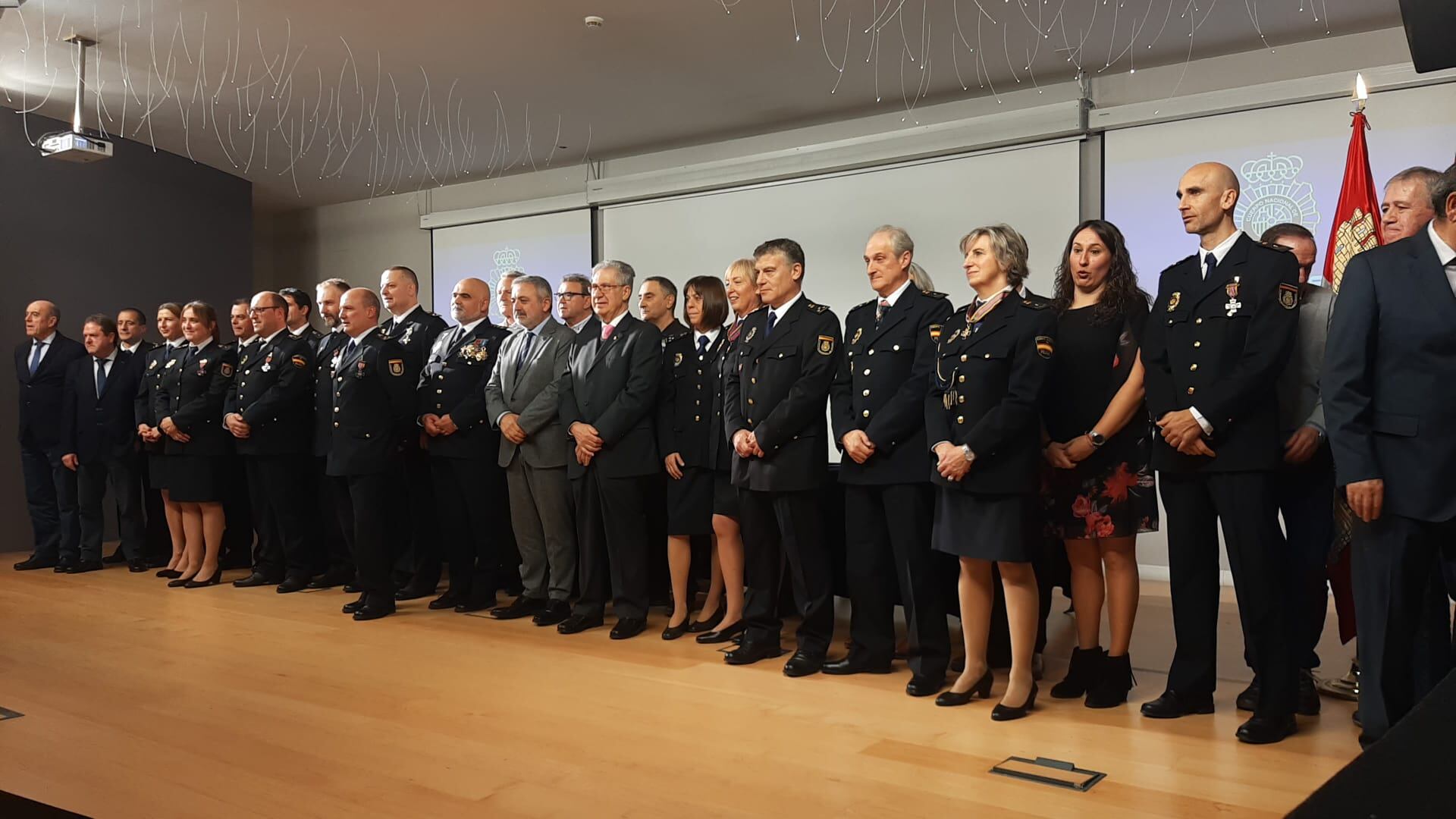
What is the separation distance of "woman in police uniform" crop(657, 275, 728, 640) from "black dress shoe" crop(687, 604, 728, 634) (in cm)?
2

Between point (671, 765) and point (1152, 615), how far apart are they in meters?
2.97

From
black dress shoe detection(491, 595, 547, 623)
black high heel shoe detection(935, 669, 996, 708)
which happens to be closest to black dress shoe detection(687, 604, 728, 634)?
black dress shoe detection(491, 595, 547, 623)

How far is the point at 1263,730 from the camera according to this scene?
2.89 m

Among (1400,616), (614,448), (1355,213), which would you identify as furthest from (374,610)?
(1355,213)

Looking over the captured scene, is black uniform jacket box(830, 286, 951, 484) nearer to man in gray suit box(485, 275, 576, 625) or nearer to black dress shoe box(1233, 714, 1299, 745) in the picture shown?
black dress shoe box(1233, 714, 1299, 745)

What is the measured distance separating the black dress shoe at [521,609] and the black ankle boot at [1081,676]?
235 cm

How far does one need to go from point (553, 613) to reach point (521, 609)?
0.77ft

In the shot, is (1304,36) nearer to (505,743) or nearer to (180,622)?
(505,743)

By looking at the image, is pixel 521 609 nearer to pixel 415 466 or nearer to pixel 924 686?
pixel 415 466

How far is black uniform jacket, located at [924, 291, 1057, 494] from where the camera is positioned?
320cm

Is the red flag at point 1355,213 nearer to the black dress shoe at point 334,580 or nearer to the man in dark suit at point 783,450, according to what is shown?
the man in dark suit at point 783,450

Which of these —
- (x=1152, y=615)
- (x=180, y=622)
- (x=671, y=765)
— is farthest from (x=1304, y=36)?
(x=180, y=622)

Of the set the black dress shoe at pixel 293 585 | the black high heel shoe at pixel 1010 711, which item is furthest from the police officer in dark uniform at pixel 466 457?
the black high heel shoe at pixel 1010 711

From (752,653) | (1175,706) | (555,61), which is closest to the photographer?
(1175,706)
